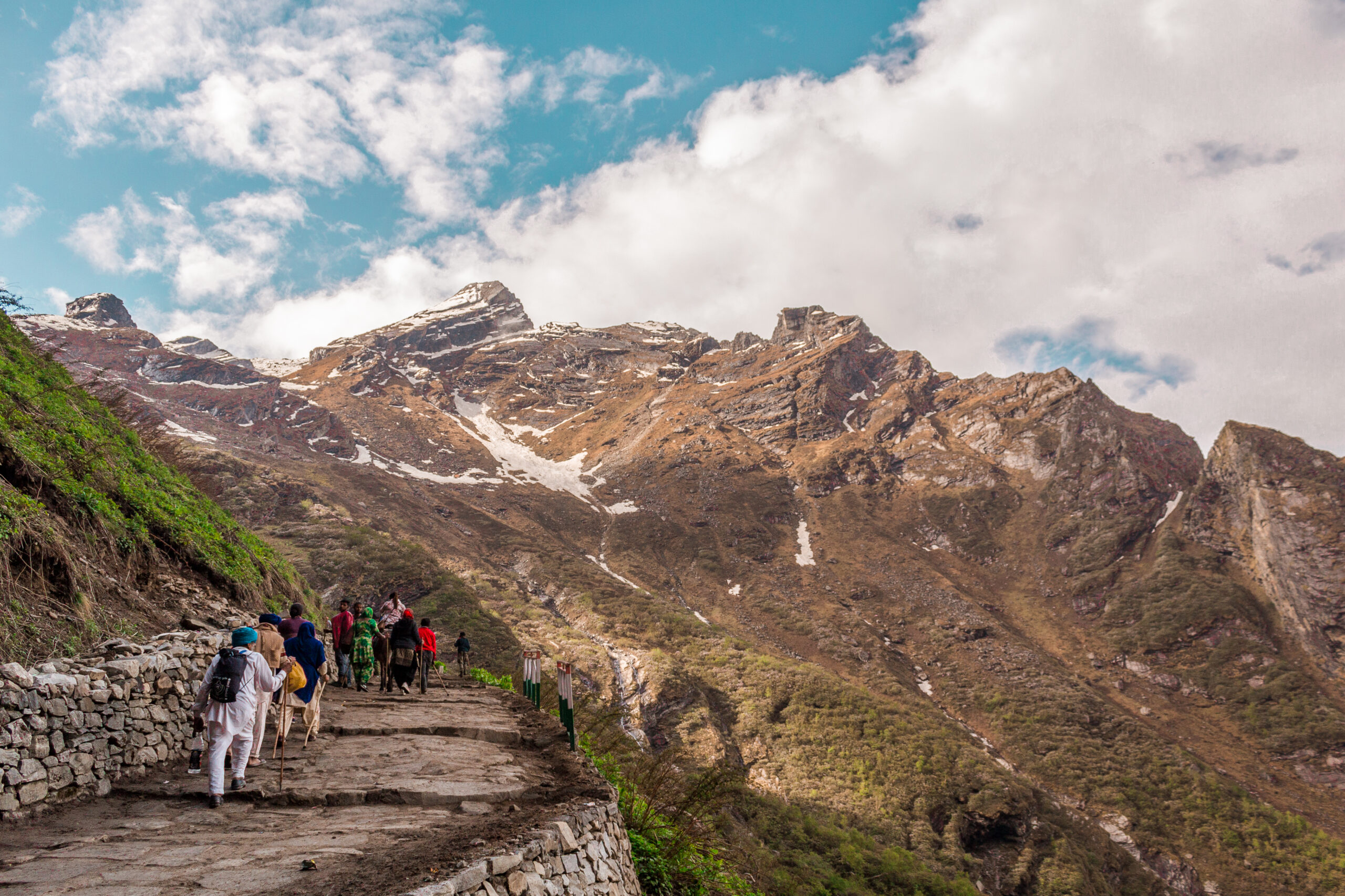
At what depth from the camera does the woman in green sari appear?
1339 cm

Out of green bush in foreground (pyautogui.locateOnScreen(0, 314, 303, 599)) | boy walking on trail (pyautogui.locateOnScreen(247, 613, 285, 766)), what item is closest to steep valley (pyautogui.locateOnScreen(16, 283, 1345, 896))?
green bush in foreground (pyautogui.locateOnScreen(0, 314, 303, 599))

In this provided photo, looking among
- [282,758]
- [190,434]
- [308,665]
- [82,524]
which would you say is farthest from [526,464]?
[282,758]

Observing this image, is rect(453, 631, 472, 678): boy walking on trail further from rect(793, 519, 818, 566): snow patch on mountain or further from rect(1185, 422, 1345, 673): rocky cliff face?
rect(1185, 422, 1345, 673): rocky cliff face

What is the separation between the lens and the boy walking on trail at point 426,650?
14.7 meters

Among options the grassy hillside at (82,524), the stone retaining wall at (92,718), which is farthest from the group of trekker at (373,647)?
the stone retaining wall at (92,718)

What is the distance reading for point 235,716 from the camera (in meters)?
6.51

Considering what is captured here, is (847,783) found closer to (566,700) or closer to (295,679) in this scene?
(566,700)

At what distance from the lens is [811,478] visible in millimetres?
137250

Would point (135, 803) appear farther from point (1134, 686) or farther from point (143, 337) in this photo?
point (143, 337)

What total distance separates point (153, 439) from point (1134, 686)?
101488 mm

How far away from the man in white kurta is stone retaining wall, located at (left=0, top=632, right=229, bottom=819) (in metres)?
0.80

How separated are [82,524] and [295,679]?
5.39 m

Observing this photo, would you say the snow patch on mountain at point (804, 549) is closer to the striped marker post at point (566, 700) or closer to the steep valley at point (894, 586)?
the steep valley at point (894, 586)

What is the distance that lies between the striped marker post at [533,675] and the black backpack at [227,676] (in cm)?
669
